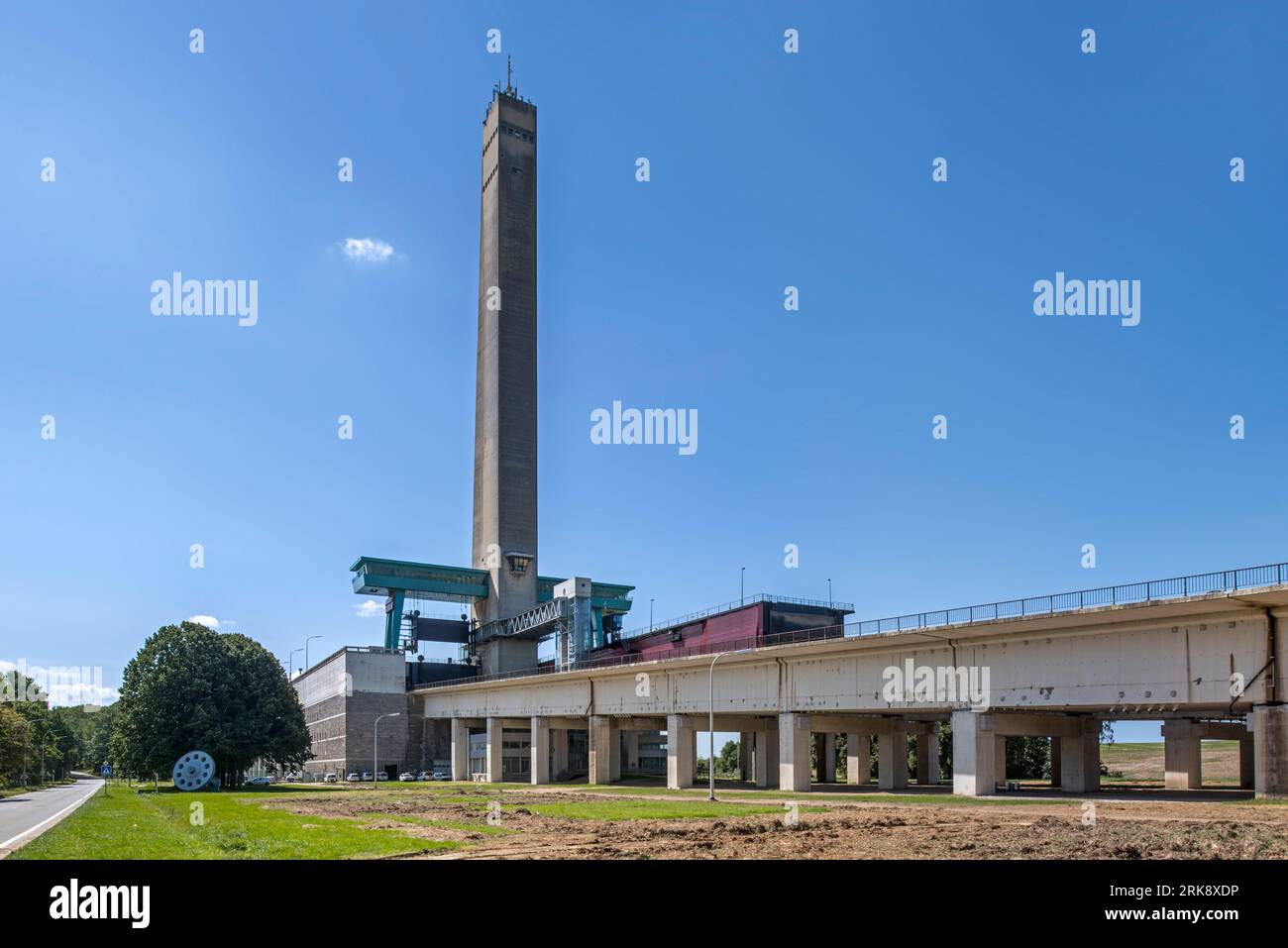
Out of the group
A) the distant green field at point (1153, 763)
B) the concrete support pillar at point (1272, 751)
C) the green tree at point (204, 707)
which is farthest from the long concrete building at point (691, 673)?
the distant green field at point (1153, 763)

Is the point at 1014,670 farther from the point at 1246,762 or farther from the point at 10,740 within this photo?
the point at 10,740

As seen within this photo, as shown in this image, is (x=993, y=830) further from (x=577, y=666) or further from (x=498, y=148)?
(x=498, y=148)

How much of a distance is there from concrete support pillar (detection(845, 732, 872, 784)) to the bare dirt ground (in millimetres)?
31713

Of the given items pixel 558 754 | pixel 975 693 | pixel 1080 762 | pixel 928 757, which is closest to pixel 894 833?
pixel 975 693

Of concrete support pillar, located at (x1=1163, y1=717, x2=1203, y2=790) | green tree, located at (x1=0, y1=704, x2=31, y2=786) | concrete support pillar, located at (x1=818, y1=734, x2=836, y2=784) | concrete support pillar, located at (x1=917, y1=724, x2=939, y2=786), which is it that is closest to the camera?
concrete support pillar, located at (x1=1163, y1=717, x2=1203, y2=790)

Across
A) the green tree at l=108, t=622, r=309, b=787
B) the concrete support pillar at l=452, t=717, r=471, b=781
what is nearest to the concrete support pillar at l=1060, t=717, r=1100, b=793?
the green tree at l=108, t=622, r=309, b=787

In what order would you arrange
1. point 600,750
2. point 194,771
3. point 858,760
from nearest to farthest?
point 194,771 < point 858,760 < point 600,750

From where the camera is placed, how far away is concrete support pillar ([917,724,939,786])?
75750 millimetres

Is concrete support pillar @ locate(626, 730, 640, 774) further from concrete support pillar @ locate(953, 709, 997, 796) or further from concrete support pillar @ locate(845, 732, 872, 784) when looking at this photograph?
concrete support pillar @ locate(953, 709, 997, 796)

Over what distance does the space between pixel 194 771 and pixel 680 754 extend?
34566 millimetres

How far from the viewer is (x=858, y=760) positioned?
72562mm

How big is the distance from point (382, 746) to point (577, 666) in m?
28.0
